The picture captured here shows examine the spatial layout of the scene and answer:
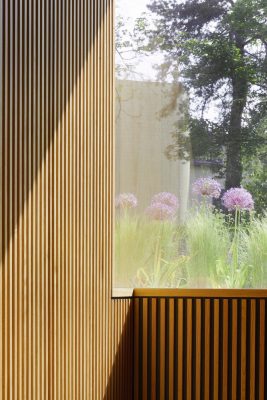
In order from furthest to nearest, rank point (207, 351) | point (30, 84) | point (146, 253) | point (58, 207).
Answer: point (146, 253)
point (207, 351)
point (58, 207)
point (30, 84)

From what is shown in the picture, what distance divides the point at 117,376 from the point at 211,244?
98 centimetres

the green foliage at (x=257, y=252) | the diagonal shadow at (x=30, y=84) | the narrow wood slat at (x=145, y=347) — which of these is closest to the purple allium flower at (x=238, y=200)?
the green foliage at (x=257, y=252)

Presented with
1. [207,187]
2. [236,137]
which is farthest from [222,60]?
[207,187]

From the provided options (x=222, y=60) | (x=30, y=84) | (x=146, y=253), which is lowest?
(x=146, y=253)

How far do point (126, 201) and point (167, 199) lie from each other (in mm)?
257

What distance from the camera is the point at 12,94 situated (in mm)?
2539

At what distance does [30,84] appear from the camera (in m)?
2.68

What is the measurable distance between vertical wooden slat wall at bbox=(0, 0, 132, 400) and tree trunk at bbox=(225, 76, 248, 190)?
0.79 meters

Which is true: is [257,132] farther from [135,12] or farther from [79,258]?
[79,258]

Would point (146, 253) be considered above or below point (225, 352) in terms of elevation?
above

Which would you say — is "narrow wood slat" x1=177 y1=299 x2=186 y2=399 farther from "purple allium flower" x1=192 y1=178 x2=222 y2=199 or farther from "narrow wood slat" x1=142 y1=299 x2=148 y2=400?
"purple allium flower" x1=192 y1=178 x2=222 y2=199

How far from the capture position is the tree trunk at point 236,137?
12.4 ft

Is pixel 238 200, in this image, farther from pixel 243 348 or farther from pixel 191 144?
pixel 243 348

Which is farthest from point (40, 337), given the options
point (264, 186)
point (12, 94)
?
point (264, 186)
